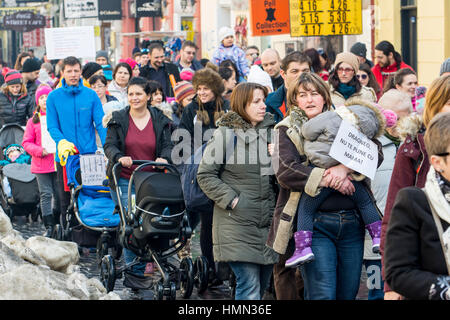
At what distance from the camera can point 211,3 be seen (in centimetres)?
3122

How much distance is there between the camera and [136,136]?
29.6 ft

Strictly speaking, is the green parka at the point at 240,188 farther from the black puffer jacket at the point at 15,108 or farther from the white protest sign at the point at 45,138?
the black puffer jacket at the point at 15,108

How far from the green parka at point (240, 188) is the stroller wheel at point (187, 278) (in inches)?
61.5

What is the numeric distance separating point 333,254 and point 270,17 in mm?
10376

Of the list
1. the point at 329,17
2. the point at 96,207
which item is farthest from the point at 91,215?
the point at 329,17

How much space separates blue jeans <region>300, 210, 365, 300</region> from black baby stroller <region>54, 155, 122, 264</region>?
12.9 feet

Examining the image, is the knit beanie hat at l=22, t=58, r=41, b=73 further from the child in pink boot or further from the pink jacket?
the child in pink boot

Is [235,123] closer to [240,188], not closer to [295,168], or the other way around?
[240,188]

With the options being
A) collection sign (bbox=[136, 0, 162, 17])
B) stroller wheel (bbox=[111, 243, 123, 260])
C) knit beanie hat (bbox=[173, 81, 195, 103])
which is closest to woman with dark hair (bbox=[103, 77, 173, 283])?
stroller wheel (bbox=[111, 243, 123, 260])

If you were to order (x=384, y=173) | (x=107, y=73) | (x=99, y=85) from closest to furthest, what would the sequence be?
(x=384, y=173) → (x=99, y=85) → (x=107, y=73)

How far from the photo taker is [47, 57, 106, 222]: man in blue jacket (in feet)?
34.8

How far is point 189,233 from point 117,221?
1426 millimetres

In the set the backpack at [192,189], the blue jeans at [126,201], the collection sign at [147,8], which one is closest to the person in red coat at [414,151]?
the backpack at [192,189]
